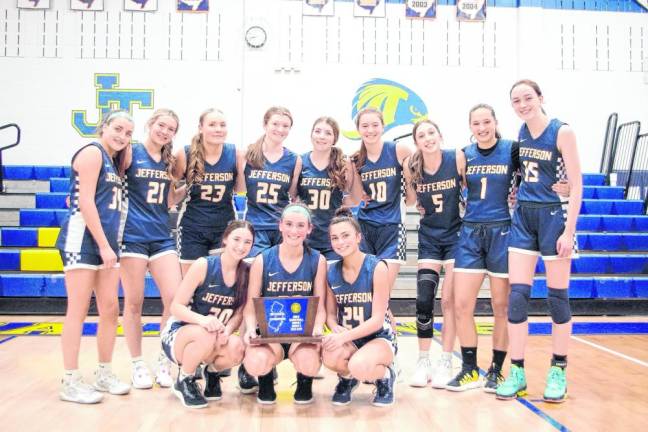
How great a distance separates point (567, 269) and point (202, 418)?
1.95 meters

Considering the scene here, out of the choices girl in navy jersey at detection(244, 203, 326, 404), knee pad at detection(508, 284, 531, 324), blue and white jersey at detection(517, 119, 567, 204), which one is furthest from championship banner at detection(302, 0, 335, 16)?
knee pad at detection(508, 284, 531, 324)

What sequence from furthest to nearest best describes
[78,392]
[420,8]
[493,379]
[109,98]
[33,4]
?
[420,8] < [109,98] < [33,4] < [493,379] < [78,392]

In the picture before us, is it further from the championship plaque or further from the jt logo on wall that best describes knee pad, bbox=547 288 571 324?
the jt logo on wall

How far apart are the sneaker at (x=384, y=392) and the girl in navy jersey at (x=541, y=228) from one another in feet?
1.85

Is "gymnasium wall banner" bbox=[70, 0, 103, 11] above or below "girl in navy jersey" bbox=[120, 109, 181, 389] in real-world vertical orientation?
above

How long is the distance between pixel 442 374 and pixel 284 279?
106 centimetres

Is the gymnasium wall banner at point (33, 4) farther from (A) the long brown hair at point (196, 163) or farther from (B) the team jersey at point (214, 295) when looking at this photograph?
(B) the team jersey at point (214, 295)

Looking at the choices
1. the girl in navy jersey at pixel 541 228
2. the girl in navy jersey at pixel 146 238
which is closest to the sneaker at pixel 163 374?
the girl in navy jersey at pixel 146 238

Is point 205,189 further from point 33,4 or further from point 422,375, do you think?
point 33,4

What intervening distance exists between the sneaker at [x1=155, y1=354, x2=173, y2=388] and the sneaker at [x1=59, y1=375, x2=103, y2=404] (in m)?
0.38

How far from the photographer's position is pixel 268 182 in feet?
11.3

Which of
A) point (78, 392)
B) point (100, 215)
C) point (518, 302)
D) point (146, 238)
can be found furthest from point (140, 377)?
point (518, 302)

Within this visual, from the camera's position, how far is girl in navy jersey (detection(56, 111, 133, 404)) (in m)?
2.98

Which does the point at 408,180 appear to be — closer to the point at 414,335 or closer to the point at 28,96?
the point at 414,335
